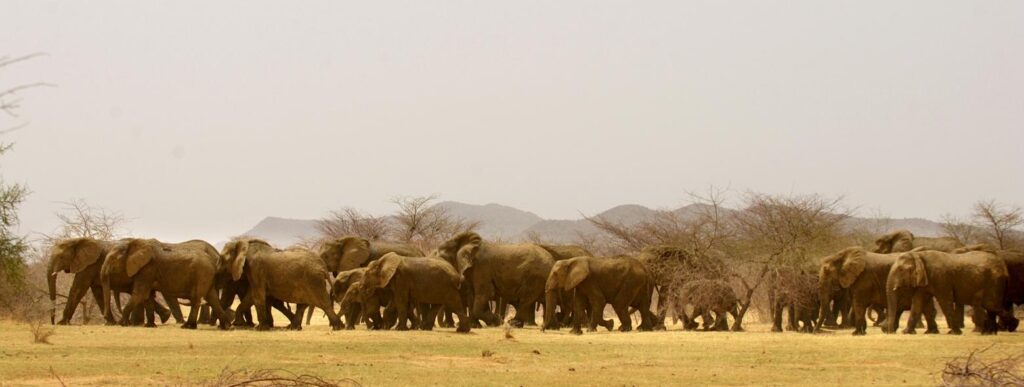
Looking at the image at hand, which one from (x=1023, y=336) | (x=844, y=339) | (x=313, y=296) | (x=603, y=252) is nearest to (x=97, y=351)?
(x=313, y=296)

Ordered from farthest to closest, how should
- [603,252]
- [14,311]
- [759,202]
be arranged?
[603,252] → [759,202] → [14,311]

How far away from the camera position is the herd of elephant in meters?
30.1

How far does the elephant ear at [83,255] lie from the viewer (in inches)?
1246

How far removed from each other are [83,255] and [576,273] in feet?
37.8

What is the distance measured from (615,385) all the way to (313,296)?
1326 cm

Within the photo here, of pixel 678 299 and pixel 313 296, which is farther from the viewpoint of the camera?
pixel 678 299

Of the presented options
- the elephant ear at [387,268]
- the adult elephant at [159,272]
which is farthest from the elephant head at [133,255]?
the elephant ear at [387,268]

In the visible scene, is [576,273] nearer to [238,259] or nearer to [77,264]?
[238,259]

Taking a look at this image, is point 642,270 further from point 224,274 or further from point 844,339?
point 224,274

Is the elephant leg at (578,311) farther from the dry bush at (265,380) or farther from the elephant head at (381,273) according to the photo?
the dry bush at (265,380)

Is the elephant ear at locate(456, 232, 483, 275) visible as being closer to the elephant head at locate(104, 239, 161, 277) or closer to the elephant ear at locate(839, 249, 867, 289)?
the elephant head at locate(104, 239, 161, 277)

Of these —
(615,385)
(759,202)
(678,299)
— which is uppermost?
(759,202)

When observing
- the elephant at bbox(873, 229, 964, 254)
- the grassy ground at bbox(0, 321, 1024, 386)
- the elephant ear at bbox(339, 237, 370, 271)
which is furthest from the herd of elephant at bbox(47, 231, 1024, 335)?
the elephant at bbox(873, 229, 964, 254)

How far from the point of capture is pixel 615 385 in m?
18.1
